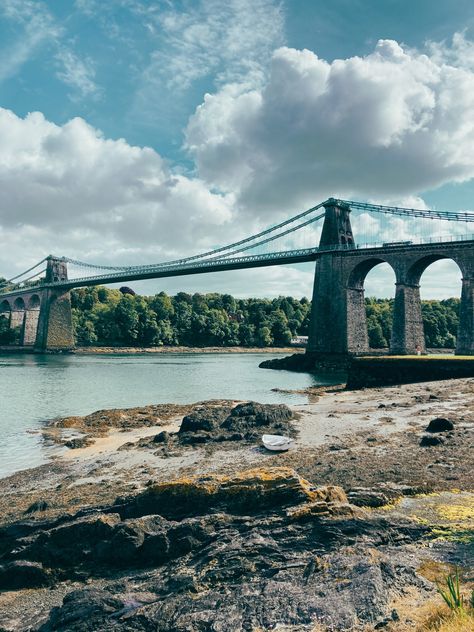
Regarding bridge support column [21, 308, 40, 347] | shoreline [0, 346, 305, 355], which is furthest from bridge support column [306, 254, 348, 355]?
bridge support column [21, 308, 40, 347]

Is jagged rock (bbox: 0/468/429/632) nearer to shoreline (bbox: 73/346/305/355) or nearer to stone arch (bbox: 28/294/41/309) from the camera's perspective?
shoreline (bbox: 73/346/305/355)

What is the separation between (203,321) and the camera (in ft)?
379

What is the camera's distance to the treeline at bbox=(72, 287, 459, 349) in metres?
103

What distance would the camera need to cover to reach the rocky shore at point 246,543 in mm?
4973

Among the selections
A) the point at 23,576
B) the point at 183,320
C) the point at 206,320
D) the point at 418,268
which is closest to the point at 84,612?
the point at 23,576

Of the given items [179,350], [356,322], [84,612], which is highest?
[356,322]

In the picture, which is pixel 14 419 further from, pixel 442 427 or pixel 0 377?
pixel 0 377

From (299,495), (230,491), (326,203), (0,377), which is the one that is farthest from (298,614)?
(326,203)

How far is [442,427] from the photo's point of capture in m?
14.8

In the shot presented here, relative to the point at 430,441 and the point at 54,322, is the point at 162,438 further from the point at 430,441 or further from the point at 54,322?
the point at 54,322

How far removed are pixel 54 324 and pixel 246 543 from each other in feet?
338

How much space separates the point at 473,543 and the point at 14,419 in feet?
74.2

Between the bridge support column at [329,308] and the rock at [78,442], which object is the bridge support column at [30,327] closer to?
the bridge support column at [329,308]

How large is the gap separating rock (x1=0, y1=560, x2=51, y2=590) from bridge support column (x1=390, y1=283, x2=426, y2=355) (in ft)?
163
